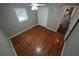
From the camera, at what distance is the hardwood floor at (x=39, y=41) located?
1385 millimetres

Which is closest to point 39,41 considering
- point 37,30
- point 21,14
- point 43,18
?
point 37,30

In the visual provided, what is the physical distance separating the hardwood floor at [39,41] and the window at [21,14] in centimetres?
22

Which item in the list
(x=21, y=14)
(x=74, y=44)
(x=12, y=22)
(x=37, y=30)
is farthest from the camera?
(x=37, y=30)

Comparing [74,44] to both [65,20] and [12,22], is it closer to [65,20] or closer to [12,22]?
[65,20]

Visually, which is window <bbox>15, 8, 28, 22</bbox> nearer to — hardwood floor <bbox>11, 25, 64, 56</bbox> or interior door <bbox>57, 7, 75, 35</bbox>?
hardwood floor <bbox>11, 25, 64, 56</bbox>

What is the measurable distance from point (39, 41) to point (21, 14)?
0.53 metres

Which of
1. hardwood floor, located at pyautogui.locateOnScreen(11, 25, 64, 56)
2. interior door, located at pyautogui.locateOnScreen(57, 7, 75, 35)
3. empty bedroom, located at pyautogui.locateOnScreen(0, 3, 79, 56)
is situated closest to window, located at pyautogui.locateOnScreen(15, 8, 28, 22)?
empty bedroom, located at pyautogui.locateOnScreen(0, 3, 79, 56)

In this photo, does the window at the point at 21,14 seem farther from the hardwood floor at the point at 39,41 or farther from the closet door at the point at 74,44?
the closet door at the point at 74,44

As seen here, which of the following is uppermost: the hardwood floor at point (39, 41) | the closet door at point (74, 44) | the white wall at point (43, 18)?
the white wall at point (43, 18)

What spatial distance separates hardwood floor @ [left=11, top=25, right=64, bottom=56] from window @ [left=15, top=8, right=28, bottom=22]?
22cm

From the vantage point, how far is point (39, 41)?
4.87 ft

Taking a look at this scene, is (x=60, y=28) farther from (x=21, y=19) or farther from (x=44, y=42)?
(x=21, y=19)

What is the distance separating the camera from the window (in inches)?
49.7

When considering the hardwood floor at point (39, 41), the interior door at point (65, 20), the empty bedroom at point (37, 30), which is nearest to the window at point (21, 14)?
the empty bedroom at point (37, 30)
